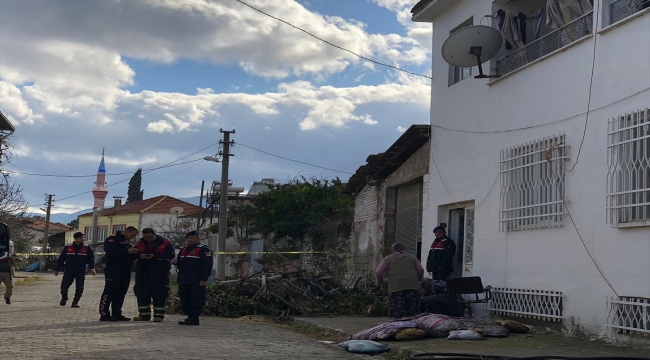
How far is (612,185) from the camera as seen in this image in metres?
10.1

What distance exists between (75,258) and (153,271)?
13.9ft

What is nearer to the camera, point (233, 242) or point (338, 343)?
point (338, 343)

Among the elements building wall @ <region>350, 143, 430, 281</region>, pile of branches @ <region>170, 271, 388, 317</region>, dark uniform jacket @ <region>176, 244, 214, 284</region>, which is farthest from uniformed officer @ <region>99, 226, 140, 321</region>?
building wall @ <region>350, 143, 430, 281</region>

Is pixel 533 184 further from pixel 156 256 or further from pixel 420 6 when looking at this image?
pixel 156 256

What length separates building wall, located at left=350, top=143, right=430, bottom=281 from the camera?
17516 mm

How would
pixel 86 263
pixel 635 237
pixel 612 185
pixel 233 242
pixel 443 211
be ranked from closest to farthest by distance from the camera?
pixel 635 237, pixel 612 185, pixel 443 211, pixel 86 263, pixel 233 242

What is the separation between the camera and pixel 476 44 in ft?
43.9

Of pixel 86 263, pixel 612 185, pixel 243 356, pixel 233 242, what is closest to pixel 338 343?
pixel 243 356

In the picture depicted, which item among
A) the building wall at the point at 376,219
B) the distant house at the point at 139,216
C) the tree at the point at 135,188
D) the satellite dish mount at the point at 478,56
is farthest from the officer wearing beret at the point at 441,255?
the tree at the point at 135,188

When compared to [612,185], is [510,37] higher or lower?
higher

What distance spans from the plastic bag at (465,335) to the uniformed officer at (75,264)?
9446 millimetres

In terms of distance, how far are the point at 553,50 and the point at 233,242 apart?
125 feet

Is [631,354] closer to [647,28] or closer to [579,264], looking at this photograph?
[579,264]

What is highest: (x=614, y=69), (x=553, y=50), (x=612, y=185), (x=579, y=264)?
(x=553, y=50)
